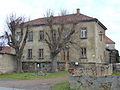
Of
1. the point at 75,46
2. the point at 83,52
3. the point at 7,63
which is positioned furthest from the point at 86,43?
the point at 7,63

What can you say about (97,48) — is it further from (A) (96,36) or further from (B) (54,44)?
(B) (54,44)

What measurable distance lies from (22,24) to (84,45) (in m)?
11.3

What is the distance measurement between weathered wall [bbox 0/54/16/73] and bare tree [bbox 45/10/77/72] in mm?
8312

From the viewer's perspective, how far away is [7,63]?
40.1 meters

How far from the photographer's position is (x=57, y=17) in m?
38.8

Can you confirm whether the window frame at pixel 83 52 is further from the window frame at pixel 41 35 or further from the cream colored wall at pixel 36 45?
the window frame at pixel 41 35

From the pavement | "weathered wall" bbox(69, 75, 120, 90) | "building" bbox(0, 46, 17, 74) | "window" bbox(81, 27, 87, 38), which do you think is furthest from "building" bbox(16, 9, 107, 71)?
"weathered wall" bbox(69, 75, 120, 90)

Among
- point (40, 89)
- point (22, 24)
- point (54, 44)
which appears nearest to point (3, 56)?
point (22, 24)

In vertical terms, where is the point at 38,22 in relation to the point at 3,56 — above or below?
above

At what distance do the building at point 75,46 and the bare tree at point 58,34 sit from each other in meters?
0.78

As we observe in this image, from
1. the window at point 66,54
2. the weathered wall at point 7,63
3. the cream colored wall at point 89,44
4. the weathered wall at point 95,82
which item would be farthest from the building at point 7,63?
the weathered wall at point 95,82

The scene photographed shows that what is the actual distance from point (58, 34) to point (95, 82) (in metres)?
22.6

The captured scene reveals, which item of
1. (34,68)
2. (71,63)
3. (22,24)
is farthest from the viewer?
(34,68)

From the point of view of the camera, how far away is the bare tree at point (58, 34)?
1404 inches
